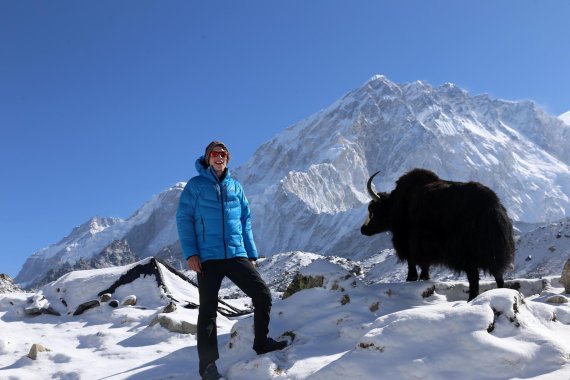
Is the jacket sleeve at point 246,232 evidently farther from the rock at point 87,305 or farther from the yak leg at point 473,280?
the rock at point 87,305

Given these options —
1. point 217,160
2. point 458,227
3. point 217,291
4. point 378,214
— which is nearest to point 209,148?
point 217,160

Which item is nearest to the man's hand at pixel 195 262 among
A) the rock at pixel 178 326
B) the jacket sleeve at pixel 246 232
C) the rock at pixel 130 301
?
the jacket sleeve at pixel 246 232

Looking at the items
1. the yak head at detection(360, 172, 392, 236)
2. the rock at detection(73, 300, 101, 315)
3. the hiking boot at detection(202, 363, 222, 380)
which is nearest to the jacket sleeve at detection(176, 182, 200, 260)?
the hiking boot at detection(202, 363, 222, 380)

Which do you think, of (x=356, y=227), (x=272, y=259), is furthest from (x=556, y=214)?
(x=272, y=259)

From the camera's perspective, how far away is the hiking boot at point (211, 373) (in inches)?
173

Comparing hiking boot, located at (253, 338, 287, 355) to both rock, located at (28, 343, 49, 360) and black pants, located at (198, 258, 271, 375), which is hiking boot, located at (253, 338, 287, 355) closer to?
black pants, located at (198, 258, 271, 375)

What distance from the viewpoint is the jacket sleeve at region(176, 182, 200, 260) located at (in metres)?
4.70

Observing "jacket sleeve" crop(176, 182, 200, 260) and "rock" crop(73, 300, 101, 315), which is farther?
"rock" crop(73, 300, 101, 315)

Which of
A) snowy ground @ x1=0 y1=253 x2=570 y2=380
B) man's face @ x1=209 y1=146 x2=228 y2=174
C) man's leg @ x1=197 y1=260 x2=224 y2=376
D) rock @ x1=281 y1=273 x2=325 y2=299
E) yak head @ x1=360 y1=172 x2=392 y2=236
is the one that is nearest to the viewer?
snowy ground @ x1=0 y1=253 x2=570 y2=380

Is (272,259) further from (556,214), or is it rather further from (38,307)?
(556,214)

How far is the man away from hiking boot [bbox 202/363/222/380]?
8 centimetres

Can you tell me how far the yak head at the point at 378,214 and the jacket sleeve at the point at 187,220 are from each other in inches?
145

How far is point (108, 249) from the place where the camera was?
191 meters

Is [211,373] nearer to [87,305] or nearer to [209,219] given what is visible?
[209,219]
